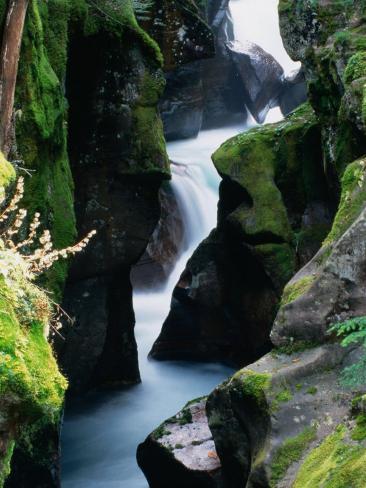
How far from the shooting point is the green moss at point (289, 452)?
587 centimetres

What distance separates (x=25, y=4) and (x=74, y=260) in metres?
6.11

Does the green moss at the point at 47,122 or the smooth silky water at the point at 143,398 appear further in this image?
the smooth silky water at the point at 143,398

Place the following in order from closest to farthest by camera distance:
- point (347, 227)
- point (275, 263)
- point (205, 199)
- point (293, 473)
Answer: point (293, 473) → point (347, 227) → point (275, 263) → point (205, 199)

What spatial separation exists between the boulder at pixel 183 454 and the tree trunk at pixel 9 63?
4662mm

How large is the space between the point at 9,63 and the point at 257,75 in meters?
24.2

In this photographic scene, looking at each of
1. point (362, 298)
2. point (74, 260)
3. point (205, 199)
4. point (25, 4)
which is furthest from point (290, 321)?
point (205, 199)

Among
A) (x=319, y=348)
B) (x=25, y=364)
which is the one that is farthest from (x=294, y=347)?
(x=25, y=364)

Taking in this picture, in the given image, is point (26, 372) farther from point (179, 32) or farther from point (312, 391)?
point (179, 32)

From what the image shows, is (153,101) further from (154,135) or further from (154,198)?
(154,198)

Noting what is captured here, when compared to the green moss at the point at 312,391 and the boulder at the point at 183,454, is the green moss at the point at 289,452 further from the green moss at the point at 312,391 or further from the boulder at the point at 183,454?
the boulder at the point at 183,454

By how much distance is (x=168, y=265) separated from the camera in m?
19.0

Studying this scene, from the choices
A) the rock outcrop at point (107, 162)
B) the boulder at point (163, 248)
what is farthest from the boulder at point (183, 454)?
the boulder at point (163, 248)

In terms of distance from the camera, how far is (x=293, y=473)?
575 cm

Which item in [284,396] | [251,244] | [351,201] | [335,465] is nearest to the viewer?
[335,465]
